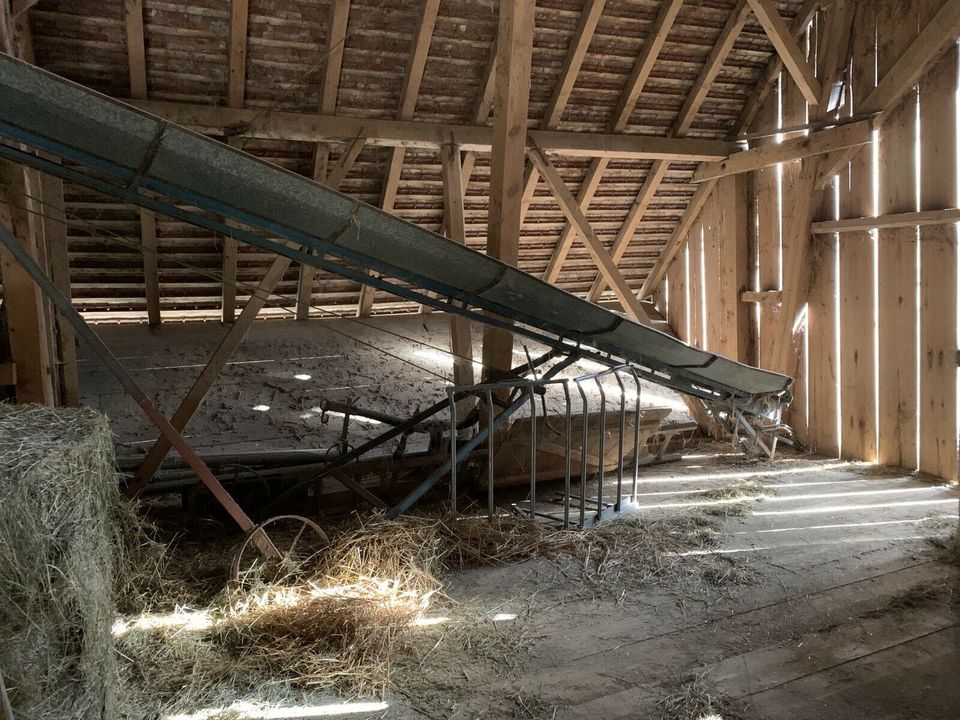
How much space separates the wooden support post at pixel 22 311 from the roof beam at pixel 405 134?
1.92m

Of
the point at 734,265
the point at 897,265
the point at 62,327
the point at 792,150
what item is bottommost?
the point at 62,327

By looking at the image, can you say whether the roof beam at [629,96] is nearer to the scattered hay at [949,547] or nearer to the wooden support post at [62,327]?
the scattered hay at [949,547]

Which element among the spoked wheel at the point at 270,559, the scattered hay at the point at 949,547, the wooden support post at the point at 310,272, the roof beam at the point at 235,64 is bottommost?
the scattered hay at the point at 949,547

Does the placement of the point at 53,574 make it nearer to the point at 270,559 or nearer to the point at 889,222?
Answer: the point at 270,559

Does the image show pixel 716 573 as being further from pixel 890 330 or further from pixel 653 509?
pixel 890 330

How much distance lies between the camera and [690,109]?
732 centimetres

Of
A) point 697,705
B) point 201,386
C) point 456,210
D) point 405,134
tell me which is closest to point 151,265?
point 201,386

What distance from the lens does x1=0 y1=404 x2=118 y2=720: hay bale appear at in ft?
6.56

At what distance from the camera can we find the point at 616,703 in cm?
291

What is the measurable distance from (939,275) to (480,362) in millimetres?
3545

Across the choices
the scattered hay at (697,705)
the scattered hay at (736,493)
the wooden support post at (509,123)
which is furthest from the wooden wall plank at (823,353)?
the scattered hay at (697,705)

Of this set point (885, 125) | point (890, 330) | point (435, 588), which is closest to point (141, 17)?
point (435, 588)

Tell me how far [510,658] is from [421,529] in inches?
45.3

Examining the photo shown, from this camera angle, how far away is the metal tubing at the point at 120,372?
3.26 m
